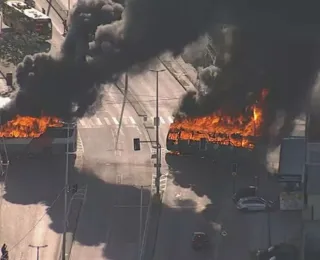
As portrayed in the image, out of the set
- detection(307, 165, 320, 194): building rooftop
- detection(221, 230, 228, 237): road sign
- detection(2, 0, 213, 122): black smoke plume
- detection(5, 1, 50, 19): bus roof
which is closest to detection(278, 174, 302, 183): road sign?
detection(307, 165, 320, 194): building rooftop

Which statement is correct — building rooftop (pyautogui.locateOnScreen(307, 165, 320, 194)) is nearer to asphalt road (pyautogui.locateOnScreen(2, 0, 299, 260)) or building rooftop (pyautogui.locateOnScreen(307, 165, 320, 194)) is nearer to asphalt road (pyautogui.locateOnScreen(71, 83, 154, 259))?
asphalt road (pyautogui.locateOnScreen(2, 0, 299, 260))

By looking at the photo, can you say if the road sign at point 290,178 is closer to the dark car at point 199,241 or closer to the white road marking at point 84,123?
the dark car at point 199,241

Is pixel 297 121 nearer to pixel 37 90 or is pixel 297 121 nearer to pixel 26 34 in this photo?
pixel 37 90

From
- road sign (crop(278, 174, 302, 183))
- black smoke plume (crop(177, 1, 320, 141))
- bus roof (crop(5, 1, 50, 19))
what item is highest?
bus roof (crop(5, 1, 50, 19))

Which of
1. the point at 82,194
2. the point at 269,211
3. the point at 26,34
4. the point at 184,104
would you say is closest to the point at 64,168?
the point at 82,194

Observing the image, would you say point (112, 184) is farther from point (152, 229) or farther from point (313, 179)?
point (313, 179)

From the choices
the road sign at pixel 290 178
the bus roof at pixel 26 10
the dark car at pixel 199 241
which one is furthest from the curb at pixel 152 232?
the bus roof at pixel 26 10

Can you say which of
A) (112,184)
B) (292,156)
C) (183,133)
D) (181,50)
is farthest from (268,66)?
(112,184)
